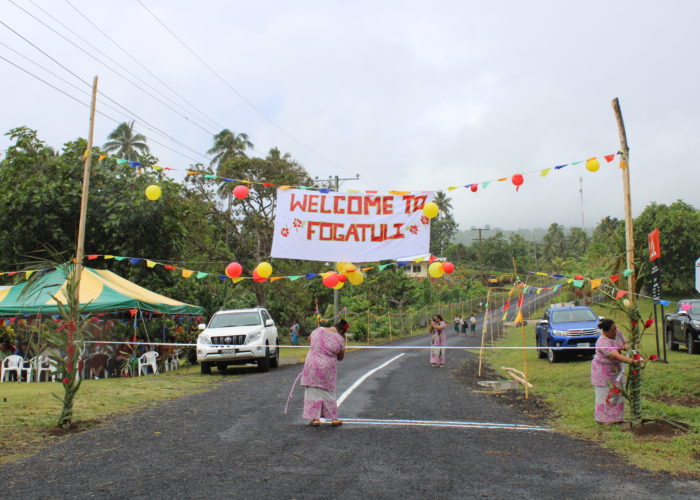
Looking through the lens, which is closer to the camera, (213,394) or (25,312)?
(213,394)

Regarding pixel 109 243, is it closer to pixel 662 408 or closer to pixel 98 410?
pixel 98 410

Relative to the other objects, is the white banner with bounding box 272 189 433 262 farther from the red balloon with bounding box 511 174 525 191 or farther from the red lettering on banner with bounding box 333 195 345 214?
the red balloon with bounding box 511 174 525 191

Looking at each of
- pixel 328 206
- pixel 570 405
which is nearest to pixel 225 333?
pixel 328 206

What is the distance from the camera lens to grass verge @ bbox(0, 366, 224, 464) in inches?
→ 305

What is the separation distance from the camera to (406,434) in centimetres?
763

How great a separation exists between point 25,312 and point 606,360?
14321 mm

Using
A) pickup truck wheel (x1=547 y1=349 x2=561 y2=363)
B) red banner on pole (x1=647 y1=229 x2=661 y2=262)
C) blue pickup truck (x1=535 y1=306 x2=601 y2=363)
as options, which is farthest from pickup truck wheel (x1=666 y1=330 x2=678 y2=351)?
red banner on pole (x1=647 y1=229 x2=661 y2=262)

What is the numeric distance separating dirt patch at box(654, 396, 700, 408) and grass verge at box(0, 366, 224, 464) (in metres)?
8.83

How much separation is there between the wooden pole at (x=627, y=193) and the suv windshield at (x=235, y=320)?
11420mm

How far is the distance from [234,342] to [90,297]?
158 inches

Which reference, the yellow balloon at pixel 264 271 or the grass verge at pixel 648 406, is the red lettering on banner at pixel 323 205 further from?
the grass verge at pixel 648 406

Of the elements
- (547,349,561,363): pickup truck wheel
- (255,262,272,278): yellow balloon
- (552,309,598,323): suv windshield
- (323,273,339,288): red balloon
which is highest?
(255,262,272,278): yellow balloon

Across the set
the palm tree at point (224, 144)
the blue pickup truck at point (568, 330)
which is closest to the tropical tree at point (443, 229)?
the palm tree at point (224, 144)

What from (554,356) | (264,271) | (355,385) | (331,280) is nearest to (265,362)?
(355,385)
